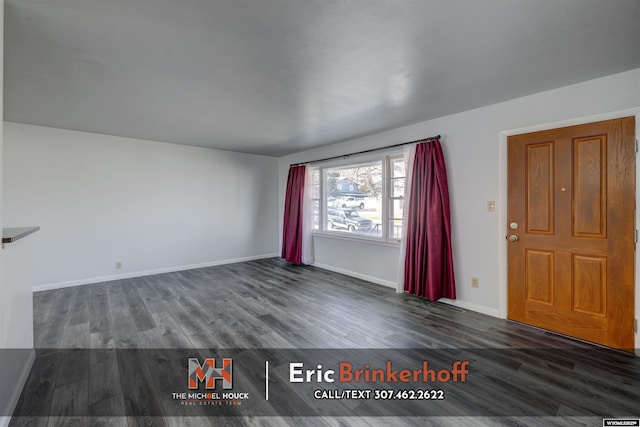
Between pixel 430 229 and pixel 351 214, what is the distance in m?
1.71

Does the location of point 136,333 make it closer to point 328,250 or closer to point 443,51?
point 328,250

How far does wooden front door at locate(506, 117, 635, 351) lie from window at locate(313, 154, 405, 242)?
153 centimetres

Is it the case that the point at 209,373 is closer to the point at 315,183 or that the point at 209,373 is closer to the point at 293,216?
the point at 293,216

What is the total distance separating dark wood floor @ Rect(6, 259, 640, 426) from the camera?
1699mm

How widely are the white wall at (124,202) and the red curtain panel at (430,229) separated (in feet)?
12.1

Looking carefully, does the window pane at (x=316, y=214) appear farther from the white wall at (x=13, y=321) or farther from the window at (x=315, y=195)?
the white wall at (x=13, y=321)

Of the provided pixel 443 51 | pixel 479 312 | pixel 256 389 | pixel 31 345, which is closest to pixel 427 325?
pixel 479 312

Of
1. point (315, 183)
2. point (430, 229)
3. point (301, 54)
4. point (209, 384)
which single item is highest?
point (301, 54)

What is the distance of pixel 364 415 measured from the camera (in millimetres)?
1720

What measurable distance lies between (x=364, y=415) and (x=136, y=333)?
7.68ft

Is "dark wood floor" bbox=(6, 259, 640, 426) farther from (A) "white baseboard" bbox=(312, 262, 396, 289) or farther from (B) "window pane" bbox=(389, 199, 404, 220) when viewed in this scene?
(B) "window pane" bbox=(389, 199, 404, 220)

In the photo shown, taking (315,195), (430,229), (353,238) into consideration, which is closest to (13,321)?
(430,229)

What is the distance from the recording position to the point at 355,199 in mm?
4965

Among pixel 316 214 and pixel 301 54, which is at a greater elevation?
pixel 301 54
